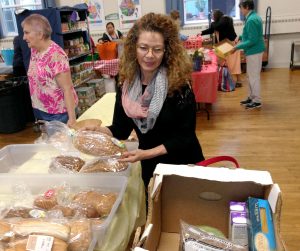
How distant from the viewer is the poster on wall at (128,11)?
24.7 ft

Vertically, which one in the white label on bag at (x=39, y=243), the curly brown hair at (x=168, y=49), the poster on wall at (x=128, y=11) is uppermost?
the poster on wall at (x=128, y=11)

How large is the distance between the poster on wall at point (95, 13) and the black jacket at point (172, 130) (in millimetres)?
6729

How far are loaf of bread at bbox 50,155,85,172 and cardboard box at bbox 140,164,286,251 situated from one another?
0.42 meters

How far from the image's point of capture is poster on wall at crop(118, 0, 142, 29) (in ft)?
24.7

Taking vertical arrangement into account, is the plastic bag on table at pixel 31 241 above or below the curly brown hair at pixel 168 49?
below

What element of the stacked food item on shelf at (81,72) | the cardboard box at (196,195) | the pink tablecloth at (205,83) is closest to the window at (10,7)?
the stacked food item on shelf at (81,72)

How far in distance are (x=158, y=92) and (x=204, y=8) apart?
22.5ft

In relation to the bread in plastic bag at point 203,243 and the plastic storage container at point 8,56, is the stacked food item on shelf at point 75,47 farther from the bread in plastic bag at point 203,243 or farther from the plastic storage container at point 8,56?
the bread in plastic bag at point 203,243

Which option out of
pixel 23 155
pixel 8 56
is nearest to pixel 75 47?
pixel 8 56

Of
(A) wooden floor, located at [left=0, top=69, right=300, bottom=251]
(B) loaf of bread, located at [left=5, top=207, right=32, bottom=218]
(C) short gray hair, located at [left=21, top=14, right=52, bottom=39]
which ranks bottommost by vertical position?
(A) wooden floor, located at [left=0, top=69, right=300, bottom=251]

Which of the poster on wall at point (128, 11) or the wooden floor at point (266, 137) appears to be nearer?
the wooden floor at point (266, 137)

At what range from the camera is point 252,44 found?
438cm

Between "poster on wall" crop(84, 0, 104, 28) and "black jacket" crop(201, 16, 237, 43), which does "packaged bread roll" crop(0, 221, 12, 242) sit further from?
"poster on wall" crop(84, 0, 104, 28)

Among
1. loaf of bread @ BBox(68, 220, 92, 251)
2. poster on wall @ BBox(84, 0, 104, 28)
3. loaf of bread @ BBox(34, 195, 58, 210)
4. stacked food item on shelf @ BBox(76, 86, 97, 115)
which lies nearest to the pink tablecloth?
stacked food item on shelf @ BBox(76, 86, 97, 115)
